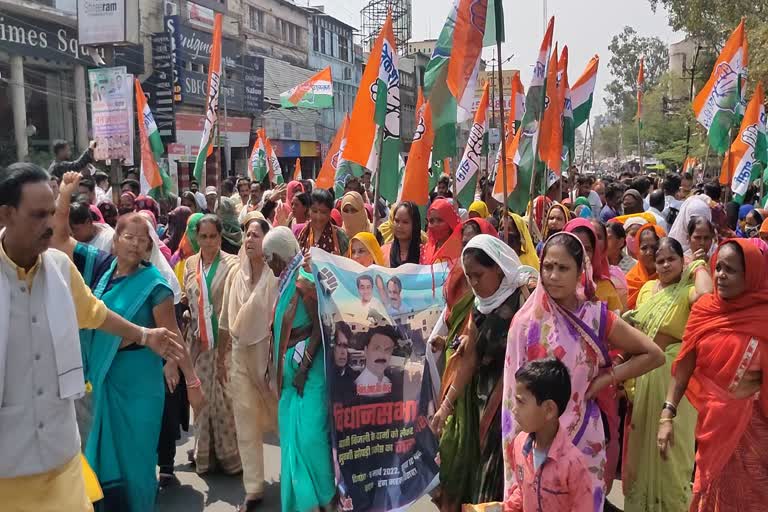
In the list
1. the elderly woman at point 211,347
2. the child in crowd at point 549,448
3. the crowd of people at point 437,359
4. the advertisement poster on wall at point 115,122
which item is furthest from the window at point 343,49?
the child in crowd at point 549,448

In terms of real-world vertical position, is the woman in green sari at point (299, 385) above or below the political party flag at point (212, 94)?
below

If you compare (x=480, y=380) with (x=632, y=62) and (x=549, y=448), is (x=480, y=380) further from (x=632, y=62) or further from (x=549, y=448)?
(x=632, y=62)

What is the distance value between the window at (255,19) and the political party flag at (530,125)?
3300cm

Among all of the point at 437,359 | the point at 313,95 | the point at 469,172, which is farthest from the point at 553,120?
the point at 313,95

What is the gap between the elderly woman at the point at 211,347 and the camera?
4598 millimetres

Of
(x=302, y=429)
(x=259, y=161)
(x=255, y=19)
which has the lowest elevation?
(x=302, y=429)

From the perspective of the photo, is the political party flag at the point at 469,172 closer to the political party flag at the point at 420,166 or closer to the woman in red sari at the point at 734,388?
the political party flag at the point at 420,166

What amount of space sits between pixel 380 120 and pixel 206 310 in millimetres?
2513

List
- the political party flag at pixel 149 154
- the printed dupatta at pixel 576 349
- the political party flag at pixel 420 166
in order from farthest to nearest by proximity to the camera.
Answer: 1. the political party flag at pixel 149 154
2. the political party flag at pixel 420 166
3. the printed dupatta at pixel 576 349

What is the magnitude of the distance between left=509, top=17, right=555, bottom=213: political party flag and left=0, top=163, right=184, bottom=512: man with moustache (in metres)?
5.63

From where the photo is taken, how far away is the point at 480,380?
131 inches

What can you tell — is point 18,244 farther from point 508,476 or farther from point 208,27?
point 208,27

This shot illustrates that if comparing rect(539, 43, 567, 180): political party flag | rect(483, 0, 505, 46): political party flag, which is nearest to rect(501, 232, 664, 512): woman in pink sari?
rect(483, 0, 505, 46): political party flag

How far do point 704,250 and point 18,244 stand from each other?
396 centimetres
